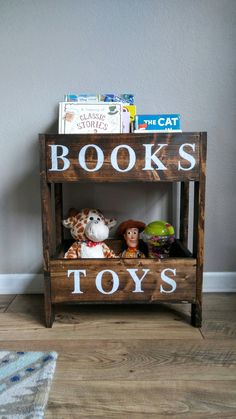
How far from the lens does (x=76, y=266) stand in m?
1.02

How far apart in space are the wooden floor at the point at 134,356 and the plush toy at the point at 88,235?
0.22 metres

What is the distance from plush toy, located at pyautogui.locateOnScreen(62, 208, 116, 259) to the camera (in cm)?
111

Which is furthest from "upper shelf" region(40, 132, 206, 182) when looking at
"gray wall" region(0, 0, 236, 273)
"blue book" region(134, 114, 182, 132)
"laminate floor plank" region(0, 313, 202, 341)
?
"laminate floor plank" region(0, 313, 202, 341)

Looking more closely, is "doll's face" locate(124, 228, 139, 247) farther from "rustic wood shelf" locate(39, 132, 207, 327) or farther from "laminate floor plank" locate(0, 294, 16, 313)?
"laminate floor plank" locate(0, 294, 16, 313)

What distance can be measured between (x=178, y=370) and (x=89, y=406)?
25 centimetres

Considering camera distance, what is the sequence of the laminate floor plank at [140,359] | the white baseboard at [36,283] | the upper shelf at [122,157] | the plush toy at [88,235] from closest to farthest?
the laminate floor plank at [140,359] → the upper shelf at [122,157] → the plush toy at [88,235] → the white baseboard at [36,283]

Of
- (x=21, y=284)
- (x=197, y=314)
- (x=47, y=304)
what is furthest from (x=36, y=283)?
(x=197, y=314)

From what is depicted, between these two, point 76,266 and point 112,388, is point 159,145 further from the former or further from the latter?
point 112,388

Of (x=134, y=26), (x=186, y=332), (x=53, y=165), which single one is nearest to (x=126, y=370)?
(x=186, y=332)

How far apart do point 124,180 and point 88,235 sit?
261mm

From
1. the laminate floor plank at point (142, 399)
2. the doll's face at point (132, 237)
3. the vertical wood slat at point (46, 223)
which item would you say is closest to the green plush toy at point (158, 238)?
the doll's face at point (132, 237)

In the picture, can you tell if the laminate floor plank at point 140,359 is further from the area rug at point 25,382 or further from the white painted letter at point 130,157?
the white painted letter at point 130,157

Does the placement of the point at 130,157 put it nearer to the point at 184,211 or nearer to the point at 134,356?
the point at 184,211

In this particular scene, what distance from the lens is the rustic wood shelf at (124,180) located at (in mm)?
965
